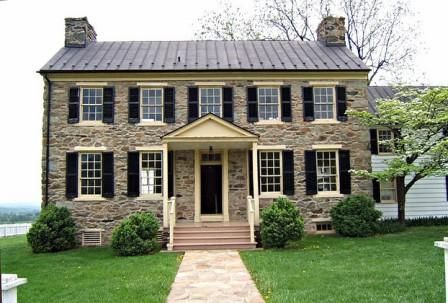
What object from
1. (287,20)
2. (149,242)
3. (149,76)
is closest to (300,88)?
(149,76)

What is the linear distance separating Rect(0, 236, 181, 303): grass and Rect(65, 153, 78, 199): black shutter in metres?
2.23

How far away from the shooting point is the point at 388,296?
6574 mm

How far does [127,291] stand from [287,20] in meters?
22.5

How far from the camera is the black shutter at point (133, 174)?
14.8 metres

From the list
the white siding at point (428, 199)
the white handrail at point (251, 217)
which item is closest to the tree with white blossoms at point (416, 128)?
the white siding at point (428, 199)

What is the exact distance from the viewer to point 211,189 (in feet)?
50.2

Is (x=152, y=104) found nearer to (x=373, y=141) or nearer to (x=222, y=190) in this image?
(x=222, y=190)

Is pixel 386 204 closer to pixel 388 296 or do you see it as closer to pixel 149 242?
pixel 149 242

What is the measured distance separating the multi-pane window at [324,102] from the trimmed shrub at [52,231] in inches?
375

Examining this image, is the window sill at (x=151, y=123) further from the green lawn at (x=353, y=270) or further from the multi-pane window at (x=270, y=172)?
the green lawn at (x=353, y=270)

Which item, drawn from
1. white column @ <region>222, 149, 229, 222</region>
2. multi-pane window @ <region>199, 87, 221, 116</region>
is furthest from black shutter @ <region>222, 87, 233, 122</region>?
white column @ <region>222, 149, 229, 222</region>

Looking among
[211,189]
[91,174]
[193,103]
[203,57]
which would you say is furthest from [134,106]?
[211,189]

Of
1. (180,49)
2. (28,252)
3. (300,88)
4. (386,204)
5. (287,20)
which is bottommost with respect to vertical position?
(28,252)

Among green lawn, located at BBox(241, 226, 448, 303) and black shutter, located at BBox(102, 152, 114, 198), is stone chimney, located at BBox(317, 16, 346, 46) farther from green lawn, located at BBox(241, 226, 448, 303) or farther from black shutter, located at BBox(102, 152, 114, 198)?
black shutter, located at BBox(102, 152, 114, 198)
